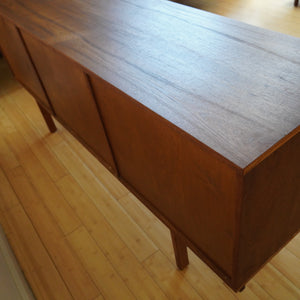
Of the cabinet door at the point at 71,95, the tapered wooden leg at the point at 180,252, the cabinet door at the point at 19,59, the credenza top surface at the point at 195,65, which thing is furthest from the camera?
the cabinet door at the point at 19,59

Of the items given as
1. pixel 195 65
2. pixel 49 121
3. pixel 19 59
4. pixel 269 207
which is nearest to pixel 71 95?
pixel 195 65

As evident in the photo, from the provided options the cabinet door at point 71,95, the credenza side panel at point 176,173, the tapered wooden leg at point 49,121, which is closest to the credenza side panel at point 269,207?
the credenza side panel at point 176,173

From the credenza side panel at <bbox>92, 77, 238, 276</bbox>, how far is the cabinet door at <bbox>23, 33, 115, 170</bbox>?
0.30ft

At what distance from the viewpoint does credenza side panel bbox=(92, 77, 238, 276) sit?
26.3 inches

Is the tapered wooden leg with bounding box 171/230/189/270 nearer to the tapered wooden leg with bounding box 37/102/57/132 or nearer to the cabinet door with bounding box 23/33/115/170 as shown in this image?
the cabinet door with bounding box 23/33/115/170

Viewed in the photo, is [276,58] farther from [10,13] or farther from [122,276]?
[10,13]

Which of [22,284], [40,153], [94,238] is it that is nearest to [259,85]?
[94,238]

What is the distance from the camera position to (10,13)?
1.44m

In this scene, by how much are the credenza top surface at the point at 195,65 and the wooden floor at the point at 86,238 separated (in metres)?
0.90

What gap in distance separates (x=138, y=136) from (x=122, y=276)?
0.78 m

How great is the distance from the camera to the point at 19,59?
1.70 m

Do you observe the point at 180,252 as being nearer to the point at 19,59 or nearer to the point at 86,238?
the point at 86,238

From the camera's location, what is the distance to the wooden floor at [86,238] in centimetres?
131

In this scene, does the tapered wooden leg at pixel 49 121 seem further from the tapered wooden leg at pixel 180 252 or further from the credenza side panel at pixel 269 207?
the credenza side panel at pixel 269 207
